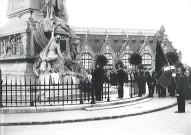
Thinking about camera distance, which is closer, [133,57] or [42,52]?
[42,52]

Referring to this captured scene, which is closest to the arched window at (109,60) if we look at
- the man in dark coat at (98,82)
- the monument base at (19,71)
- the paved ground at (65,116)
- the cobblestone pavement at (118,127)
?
the monument base at (19,71)

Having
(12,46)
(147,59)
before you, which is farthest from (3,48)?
(147,59)

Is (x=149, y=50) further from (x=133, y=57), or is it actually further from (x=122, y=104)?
(x=122, y=104)

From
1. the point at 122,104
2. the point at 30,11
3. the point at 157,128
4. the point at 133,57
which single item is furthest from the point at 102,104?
the point at 133,57

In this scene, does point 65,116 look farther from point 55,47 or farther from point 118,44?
point 118,44

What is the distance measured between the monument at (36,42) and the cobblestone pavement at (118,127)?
20.3 ft

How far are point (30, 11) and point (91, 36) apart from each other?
208 feet

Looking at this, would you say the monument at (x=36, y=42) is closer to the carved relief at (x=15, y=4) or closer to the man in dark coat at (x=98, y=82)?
the carved relief at (x=15, y=4)

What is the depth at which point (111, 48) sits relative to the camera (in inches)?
3029

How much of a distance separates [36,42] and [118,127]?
8.41 meters

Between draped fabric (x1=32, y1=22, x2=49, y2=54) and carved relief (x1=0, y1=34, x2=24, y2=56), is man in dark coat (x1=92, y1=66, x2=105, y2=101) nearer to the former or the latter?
draped fabric (x1=32, y1=22, x2=49, y2=54)

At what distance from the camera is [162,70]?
54.9ft

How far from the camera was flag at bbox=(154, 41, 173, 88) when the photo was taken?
54.4 feet

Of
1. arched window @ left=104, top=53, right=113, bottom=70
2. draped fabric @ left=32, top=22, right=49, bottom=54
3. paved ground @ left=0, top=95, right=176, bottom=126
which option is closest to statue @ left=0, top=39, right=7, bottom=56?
draped fabric @ left=32, top=22, right=49, bottom=54
